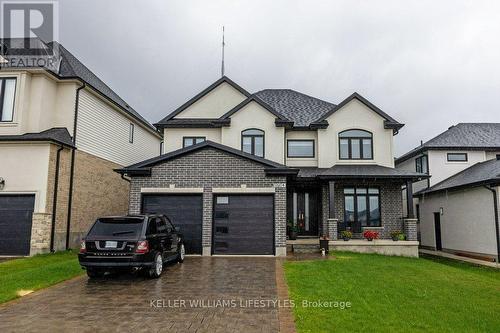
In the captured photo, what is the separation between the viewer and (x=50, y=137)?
15.7 meters

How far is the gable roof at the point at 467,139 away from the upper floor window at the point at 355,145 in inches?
212

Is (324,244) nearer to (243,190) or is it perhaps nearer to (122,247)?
(243,190)

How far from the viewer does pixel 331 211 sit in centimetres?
1714

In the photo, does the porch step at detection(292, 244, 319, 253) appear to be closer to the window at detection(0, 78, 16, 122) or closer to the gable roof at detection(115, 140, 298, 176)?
the gable roof at detection(115, 140, 298, 176)

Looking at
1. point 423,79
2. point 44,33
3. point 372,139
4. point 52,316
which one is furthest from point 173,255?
point 423,79

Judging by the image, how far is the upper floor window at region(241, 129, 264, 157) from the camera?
778 inches

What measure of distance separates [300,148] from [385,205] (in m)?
5.24

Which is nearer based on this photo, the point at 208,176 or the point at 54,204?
the point at 208,176

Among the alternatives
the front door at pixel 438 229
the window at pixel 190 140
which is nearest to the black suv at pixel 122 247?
the window at pixel 190 140

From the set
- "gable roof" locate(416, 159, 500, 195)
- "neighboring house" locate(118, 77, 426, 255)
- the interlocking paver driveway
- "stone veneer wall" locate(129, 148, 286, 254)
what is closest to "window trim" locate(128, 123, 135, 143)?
"neighboring house" locate(118, 77, 426, 255)

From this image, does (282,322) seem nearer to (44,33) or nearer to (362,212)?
→ (362,212)

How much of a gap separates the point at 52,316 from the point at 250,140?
14.4 meters

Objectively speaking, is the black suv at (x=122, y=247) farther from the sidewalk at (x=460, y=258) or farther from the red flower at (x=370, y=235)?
the sidewalk at (x=460, y=258)

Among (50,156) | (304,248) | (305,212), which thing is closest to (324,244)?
(304,248)
